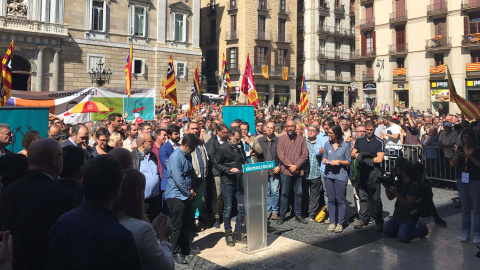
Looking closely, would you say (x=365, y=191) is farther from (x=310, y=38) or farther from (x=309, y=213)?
(x=310, y=38)

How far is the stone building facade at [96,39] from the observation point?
26125 mm

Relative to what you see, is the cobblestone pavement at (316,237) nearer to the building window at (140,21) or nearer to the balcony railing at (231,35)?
the building window at (140,21)

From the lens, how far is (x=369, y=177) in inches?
296

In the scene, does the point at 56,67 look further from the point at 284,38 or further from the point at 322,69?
the point at 322,69

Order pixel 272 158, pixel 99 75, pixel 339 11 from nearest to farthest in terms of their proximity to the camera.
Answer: pixel 272 158 → pixel 99 75 → pixel 339 11

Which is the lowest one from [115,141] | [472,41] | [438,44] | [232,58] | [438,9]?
[115,141]

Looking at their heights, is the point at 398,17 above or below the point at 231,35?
above

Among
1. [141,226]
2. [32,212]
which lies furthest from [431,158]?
[32,212]

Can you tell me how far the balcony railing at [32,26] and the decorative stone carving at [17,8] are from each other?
0.61 m

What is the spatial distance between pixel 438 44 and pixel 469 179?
35862 millimetres

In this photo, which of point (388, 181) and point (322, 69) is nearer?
point (388, 181)

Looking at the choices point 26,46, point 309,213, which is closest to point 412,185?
point 309,213

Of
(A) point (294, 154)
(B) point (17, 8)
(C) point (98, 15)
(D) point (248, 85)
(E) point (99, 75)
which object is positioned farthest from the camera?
(C) point (98, 15)

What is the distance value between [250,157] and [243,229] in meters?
1.66
